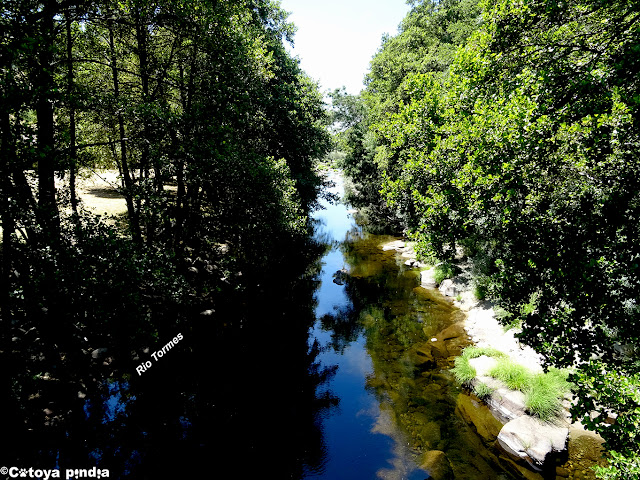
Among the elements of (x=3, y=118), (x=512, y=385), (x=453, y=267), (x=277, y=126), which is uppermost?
(x=277, y=126)

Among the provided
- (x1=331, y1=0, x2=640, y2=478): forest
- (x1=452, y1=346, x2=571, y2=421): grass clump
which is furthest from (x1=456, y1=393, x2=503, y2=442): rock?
(x1=331, y1=0, x2=640, y2=478): forest

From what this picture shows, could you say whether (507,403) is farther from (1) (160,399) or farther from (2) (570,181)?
(1) (160,399)

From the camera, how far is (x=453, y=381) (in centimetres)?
1257

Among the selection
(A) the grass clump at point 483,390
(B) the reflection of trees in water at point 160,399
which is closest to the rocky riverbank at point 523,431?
(A) the grass clump at point 483,390

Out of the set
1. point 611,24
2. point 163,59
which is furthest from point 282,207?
point 611,24

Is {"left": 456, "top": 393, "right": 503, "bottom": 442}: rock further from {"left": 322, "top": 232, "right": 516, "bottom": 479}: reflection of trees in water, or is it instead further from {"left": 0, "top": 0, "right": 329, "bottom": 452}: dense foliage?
{"left": 0, "top": 0, "right": 329, "bottom": 452}: dense foliage

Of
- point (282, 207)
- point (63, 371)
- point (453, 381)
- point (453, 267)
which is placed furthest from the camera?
point (453, 267)

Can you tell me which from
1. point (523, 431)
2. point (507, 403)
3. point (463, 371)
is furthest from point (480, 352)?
point (523, 431)

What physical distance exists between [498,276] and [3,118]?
11.1 m

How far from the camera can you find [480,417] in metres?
10.8

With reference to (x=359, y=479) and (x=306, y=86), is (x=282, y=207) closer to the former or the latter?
(x=359, y=479)

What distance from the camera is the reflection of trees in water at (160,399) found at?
8508 mm

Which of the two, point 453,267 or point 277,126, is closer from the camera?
point 453,267

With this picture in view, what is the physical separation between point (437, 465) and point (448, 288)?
1255 cm
